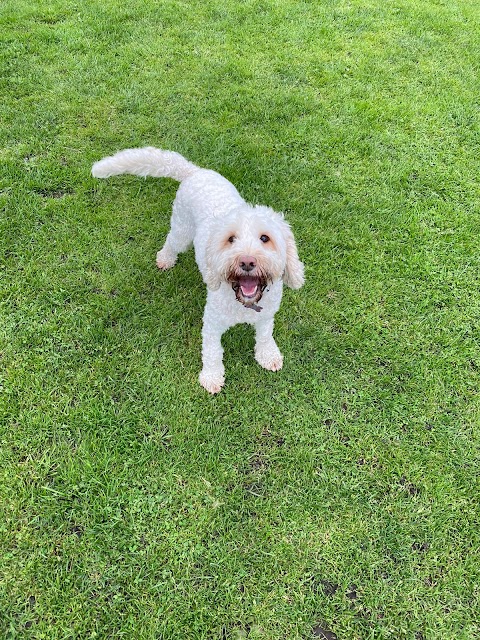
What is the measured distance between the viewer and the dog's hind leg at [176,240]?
358 centimetres

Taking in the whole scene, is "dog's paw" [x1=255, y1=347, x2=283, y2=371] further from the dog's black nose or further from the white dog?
the dog's black nose

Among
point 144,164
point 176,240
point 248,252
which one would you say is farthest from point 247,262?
point 144,164

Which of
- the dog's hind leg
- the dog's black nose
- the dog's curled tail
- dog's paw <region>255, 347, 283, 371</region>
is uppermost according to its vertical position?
the dog's black nose

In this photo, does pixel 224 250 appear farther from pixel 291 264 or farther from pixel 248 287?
pixel 291 264

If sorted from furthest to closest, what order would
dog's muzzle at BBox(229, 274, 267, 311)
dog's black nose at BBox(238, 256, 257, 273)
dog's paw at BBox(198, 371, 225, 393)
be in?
dog's paw at BBox(198, 371, 225, 393) → dog's muzzle at BBox(229, 274, 267, 311) → dog's black nose at BBox(238, 256, 257, 273)

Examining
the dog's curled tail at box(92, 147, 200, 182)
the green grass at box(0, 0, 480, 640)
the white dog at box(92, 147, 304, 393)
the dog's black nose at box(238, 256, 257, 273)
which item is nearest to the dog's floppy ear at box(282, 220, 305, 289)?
the white dog at box(92, 147, 304, 393)

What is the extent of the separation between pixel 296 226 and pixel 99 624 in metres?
3.58

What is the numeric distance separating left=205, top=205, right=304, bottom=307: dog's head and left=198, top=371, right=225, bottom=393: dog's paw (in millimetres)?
875

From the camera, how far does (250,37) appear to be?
6.35m

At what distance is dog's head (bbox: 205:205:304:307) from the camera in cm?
254

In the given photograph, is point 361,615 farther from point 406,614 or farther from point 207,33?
point 207,33

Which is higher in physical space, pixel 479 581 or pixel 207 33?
pixel 207 33

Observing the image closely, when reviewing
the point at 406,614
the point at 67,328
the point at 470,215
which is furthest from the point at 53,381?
the point at 470,215

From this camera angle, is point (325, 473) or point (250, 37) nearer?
point (325, 473)
